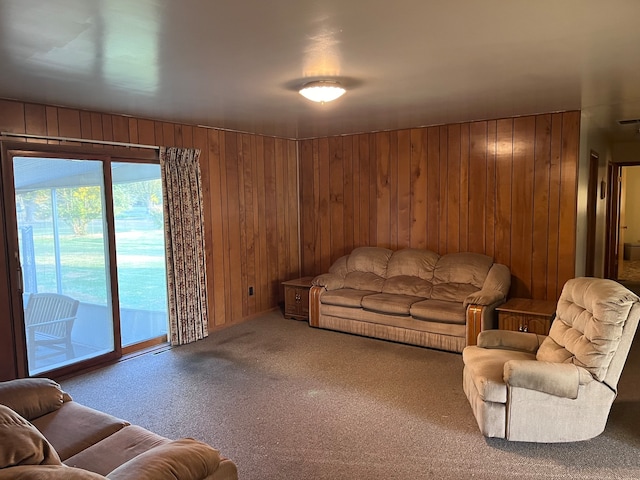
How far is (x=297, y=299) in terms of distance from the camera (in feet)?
19.7

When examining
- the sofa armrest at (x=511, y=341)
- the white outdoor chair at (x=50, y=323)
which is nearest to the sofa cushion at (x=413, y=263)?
the sofa armrest at (x=511, y=341)

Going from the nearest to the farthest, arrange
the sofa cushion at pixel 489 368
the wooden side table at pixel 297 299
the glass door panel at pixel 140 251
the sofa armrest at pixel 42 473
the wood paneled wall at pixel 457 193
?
the sofa armrest at pixel 42 473 → the sofa cushion at pixel 489 368 → the glass door panel at pixel 140 251 → the wood paneled wall at pixel 457 193 → the wooden side table at pixel 297 299

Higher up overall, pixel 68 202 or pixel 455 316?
pixel 68 202

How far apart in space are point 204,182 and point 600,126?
4.82 meters

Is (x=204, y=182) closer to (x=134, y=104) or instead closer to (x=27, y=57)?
(x=134, y=104)

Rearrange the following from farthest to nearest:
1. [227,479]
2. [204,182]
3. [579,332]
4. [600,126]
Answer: [600,126], [204,182], [579,332], [227,479]

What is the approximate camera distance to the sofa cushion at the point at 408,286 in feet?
17.4

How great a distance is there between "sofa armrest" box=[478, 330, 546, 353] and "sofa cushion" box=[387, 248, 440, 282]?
6.33ft

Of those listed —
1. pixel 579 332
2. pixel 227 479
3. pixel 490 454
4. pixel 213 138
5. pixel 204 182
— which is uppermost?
pixel 213 138

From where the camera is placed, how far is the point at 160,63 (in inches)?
115

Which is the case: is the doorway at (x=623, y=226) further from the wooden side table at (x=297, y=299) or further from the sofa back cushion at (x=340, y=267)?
the wooden side table at (x=297, y=299)

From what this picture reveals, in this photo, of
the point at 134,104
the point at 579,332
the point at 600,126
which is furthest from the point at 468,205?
the point at 134,104

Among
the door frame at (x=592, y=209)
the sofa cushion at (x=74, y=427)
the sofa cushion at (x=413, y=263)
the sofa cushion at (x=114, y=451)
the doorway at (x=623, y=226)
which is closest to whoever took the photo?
the sofa cushion at (x=114, y=451)

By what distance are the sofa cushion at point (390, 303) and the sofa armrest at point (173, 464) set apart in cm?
328
